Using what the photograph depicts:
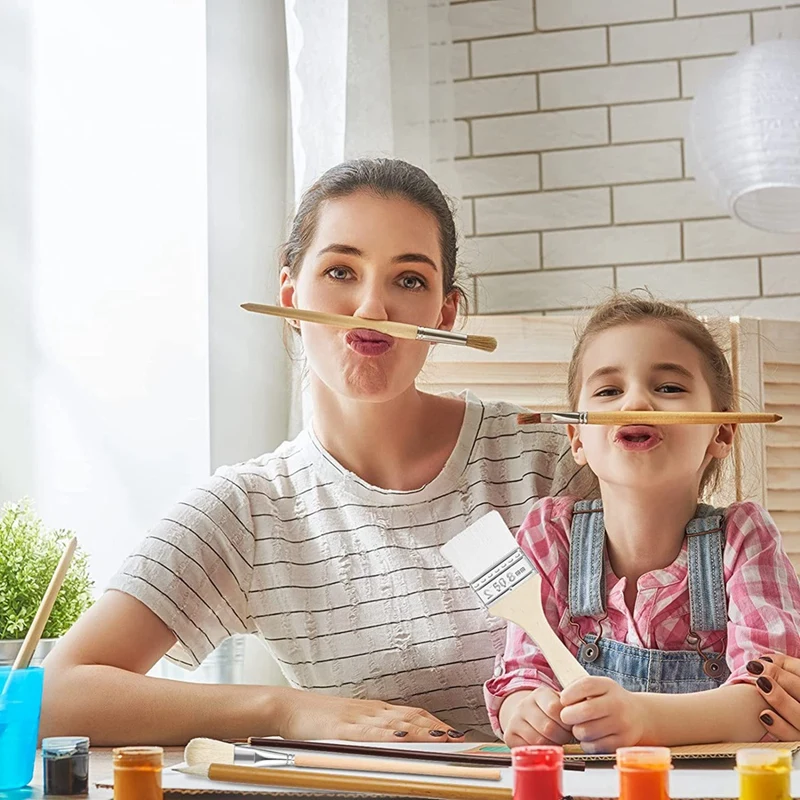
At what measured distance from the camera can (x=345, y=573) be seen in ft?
5.08

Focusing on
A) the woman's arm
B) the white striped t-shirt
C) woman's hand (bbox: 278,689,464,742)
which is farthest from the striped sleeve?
woman's hand (bbox: 278,689,464,742)

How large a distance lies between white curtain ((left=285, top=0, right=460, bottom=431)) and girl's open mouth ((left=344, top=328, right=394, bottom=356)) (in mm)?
879

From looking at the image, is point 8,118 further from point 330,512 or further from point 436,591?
point 436,591

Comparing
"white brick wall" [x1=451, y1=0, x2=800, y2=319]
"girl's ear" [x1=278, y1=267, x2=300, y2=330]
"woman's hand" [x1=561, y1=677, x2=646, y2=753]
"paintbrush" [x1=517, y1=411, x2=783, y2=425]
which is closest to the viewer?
"woman's hand" [x1=561, y1=677, x2=646, y2=753]

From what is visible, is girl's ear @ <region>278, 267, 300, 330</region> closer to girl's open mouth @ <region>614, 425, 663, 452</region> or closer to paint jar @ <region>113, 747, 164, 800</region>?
girl's open mouth @ <region>614, 425, 663, 452</region>

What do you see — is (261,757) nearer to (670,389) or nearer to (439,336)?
(439,336)

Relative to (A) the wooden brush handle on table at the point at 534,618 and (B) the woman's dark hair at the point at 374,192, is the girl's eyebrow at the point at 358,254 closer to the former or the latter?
(B) the woman's dark hair at the point at 374,192

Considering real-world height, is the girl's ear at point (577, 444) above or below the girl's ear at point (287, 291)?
below

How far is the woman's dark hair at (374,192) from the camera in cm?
160

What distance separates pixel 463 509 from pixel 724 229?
2041mm

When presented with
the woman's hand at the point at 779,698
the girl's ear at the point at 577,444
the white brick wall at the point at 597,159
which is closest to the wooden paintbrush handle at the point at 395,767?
the woman's hand at the point at 779,698

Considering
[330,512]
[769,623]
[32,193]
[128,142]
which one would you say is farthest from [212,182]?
[769,623]

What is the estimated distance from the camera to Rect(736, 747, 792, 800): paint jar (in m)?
0.70

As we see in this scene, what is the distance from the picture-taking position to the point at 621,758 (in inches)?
28.4
